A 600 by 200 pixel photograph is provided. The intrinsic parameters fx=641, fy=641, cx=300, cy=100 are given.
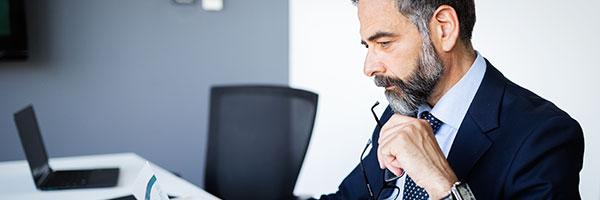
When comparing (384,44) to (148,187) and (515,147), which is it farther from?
(148,187)

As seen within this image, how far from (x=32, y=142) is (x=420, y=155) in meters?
1.42

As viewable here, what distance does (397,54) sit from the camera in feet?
4.34

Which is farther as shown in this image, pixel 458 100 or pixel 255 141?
pixel 255 141

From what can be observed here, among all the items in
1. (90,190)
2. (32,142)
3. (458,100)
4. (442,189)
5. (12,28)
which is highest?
(12,28)

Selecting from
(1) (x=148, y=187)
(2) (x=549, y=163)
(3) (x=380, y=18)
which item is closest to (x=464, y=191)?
(2) (x=549, y=163)

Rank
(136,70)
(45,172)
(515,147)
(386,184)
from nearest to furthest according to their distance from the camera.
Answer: (515,147) < (386,184) < (45,172) < (136,70)

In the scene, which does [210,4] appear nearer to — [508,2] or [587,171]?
[508,2]

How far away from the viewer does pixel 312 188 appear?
392cm

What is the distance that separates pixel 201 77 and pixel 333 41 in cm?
79

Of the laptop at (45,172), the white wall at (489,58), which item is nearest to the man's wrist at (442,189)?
the laptop at (45,172)

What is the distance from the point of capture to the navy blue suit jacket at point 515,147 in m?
1.17

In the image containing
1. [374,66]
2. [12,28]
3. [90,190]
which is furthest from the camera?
[12,28]

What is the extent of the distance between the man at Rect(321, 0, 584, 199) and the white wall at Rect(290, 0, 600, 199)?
142 cm

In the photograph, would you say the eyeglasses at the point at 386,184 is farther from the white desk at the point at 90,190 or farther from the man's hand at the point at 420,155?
the white desk at the point at 90,190
